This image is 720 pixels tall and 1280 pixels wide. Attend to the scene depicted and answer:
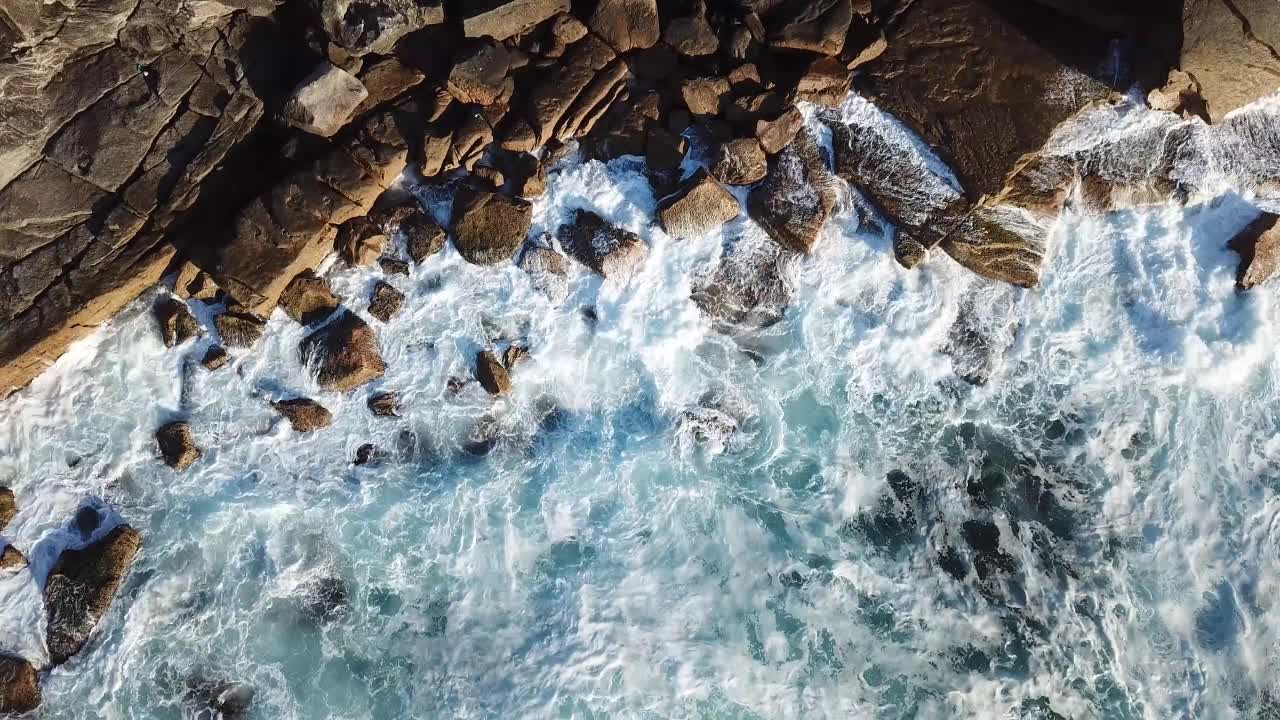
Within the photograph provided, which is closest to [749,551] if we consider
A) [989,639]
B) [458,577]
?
[989,639]

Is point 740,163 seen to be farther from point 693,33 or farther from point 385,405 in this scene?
point 385,405

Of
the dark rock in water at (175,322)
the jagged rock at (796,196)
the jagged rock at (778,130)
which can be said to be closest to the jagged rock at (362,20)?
the dark rock in water at (175,322)

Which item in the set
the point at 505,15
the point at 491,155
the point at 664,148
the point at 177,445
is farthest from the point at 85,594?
the point at 664,148

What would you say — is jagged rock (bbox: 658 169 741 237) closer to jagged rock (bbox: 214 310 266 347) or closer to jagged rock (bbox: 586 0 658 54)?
jagged rock (bbox: 586 0 658 54)

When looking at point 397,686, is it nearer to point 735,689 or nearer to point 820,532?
point 735,689

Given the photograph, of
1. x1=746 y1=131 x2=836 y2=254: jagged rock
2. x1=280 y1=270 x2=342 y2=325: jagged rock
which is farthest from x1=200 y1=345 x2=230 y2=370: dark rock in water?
x1=746 y1=131 x2=836 y2=254: jagged rock
